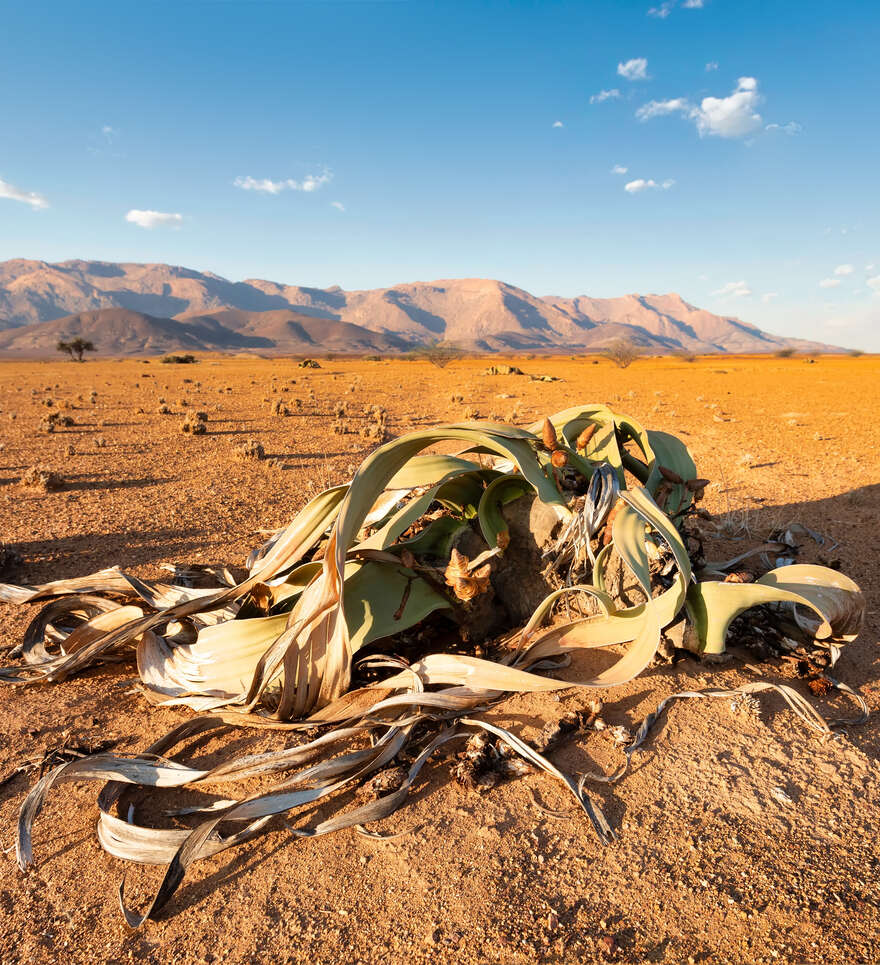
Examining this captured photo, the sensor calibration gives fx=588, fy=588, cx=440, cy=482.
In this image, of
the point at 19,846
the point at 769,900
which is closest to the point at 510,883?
the point at 769,900

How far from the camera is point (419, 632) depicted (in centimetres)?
275

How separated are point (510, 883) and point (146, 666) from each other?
5.86 ft

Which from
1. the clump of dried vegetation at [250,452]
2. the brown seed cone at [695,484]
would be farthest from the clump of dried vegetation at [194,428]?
the brown seed cone at [695,484]

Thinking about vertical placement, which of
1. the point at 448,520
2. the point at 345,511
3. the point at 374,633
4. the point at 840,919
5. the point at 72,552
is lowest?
the point at 72,552

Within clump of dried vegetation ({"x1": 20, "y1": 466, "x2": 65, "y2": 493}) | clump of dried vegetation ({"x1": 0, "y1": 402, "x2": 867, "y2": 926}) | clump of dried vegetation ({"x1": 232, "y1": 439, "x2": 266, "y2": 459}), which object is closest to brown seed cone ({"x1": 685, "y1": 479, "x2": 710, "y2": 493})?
clump of dried vegetation ({"x1": 0, "y1": 402, "x2": 867, "y2": 926})

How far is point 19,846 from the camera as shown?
5.86ft

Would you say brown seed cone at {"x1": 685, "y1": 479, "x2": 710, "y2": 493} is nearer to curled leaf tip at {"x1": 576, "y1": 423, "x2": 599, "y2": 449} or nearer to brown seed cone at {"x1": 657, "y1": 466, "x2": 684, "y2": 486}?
brown seed cone at {"x1": 657, "y1": 466, "x2": 684, "y2": 486}

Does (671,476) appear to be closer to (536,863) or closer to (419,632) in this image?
(419,632)

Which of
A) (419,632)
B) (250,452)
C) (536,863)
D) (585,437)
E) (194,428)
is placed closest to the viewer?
(536,863)

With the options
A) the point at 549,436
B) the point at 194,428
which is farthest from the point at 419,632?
the point at 194,428

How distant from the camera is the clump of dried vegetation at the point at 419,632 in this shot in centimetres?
200

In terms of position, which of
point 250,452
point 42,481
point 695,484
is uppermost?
point 695,484

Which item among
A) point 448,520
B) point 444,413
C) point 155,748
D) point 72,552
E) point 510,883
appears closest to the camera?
point 510,883

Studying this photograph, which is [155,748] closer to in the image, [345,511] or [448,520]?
[345,511]
